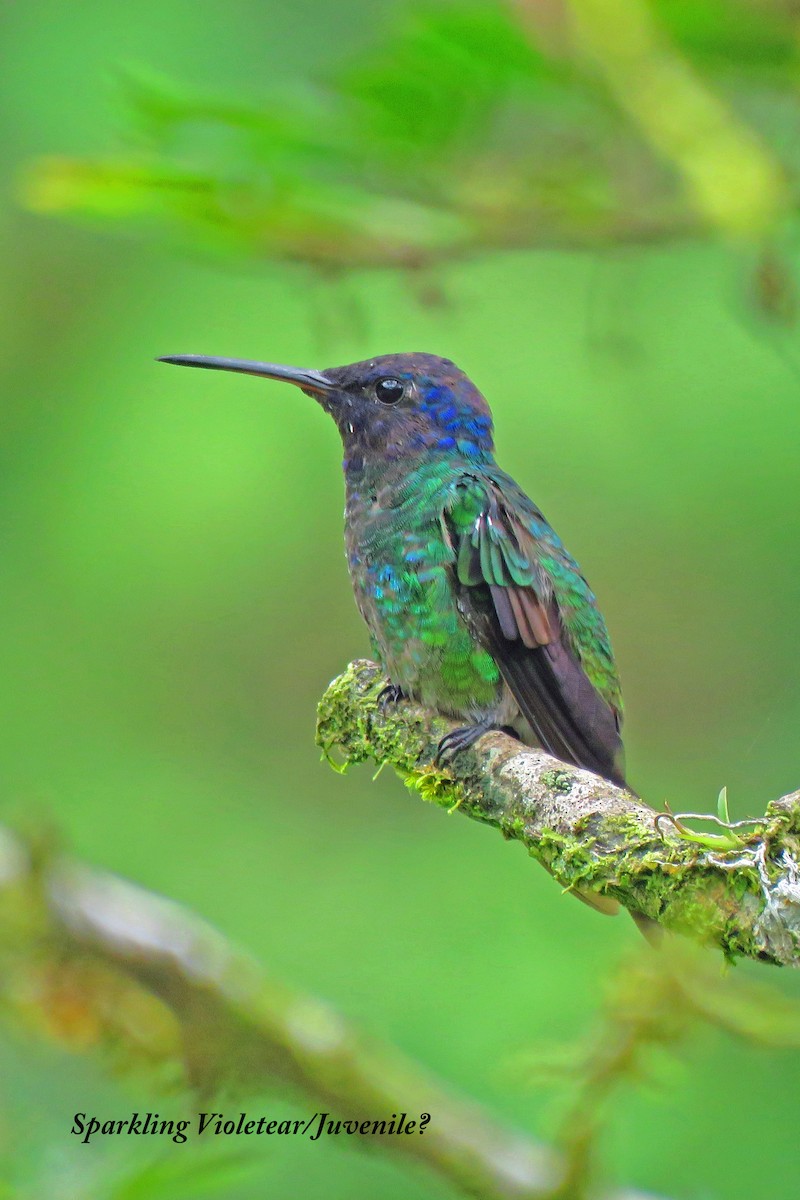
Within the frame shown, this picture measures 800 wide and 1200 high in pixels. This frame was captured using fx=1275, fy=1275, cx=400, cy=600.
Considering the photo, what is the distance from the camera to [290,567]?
5.42 meters

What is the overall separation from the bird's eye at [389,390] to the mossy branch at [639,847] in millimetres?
1118

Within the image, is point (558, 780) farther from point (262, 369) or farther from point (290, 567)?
point (290, 567)

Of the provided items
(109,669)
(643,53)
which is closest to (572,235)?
(643,53)

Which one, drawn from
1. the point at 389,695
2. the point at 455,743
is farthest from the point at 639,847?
the point at 389,695

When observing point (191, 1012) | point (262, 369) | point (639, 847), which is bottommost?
point (191, 1012)

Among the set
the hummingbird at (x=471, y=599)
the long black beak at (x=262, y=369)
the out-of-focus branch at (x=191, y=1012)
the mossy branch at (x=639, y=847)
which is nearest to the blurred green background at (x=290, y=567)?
the long black beak at (x=262, y=369)

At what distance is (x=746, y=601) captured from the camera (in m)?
5.02

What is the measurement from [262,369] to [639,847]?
5.70ft

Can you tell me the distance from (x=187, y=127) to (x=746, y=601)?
11.6 feet

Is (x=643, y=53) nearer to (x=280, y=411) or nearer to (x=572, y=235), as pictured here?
(x=572, y=235)

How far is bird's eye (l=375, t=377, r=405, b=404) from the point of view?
3.10 meters

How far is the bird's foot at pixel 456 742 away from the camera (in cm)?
225

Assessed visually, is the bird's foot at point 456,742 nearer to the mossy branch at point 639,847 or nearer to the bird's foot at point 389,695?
the mossy branch at point 639,847

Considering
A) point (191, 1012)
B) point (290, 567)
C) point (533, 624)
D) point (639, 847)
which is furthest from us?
point (290, 567)
